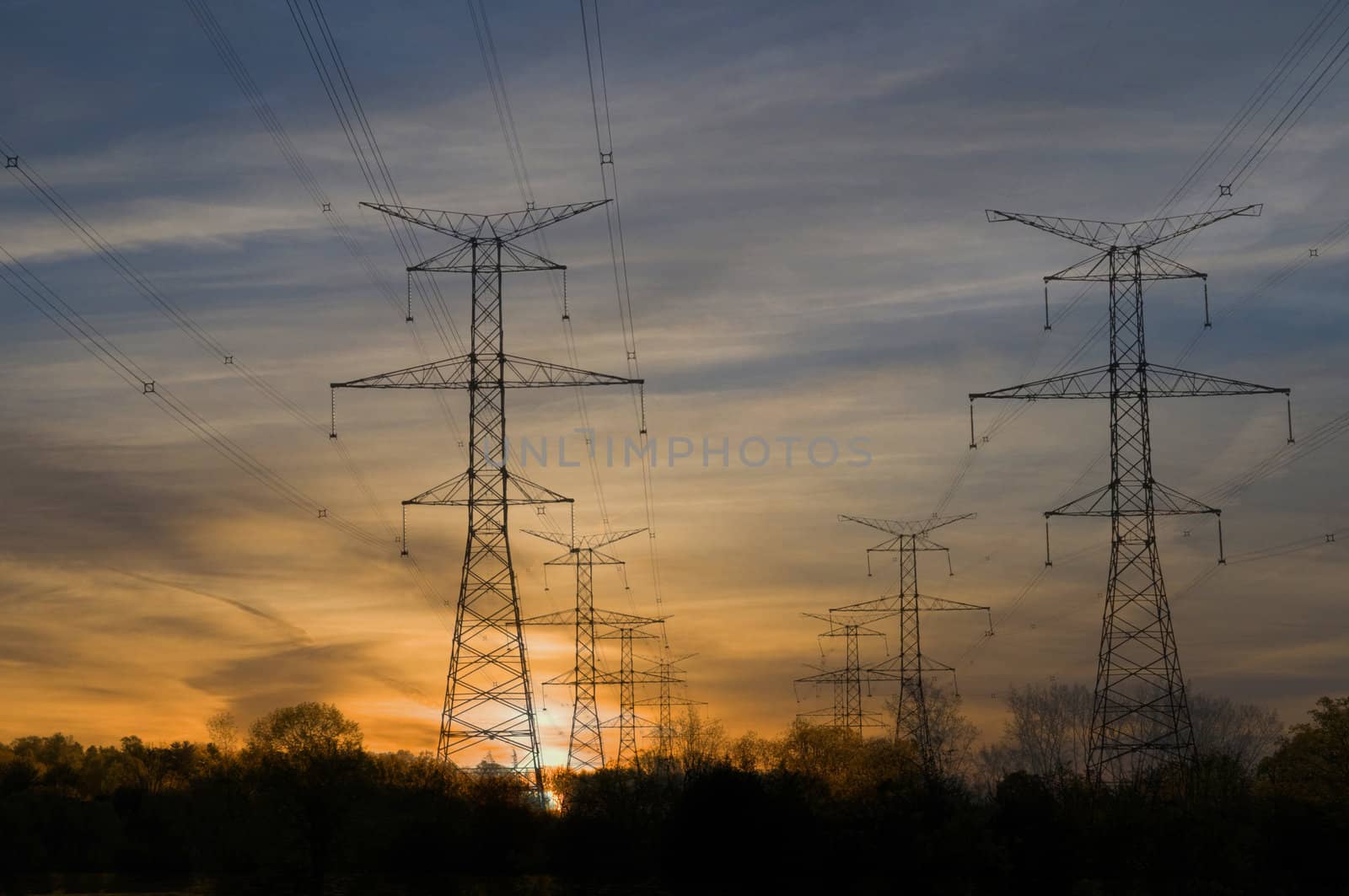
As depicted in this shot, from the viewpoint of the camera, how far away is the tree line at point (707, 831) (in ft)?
217

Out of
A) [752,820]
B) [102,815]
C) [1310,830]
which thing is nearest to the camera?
[752,820]

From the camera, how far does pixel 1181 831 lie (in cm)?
6231

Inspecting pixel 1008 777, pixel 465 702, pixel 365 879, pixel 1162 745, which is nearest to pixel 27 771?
pixel 365 879

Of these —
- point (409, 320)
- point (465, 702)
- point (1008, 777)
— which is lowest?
point (1008, 777)

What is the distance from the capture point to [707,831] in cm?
7175

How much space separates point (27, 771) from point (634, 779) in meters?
74.1

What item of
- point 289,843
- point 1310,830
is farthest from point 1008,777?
point 289,843

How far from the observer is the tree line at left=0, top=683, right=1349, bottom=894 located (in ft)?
217

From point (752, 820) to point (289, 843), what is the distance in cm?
2765

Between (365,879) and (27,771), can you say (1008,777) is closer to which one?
(365,879)

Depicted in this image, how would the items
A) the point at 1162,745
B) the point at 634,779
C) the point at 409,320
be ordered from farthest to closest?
the point at 634,779 < the point at 1162,745 < the point at 409,320

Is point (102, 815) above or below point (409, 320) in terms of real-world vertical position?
below

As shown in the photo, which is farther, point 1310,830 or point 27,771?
point 27,771

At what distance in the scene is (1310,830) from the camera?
7681cm
